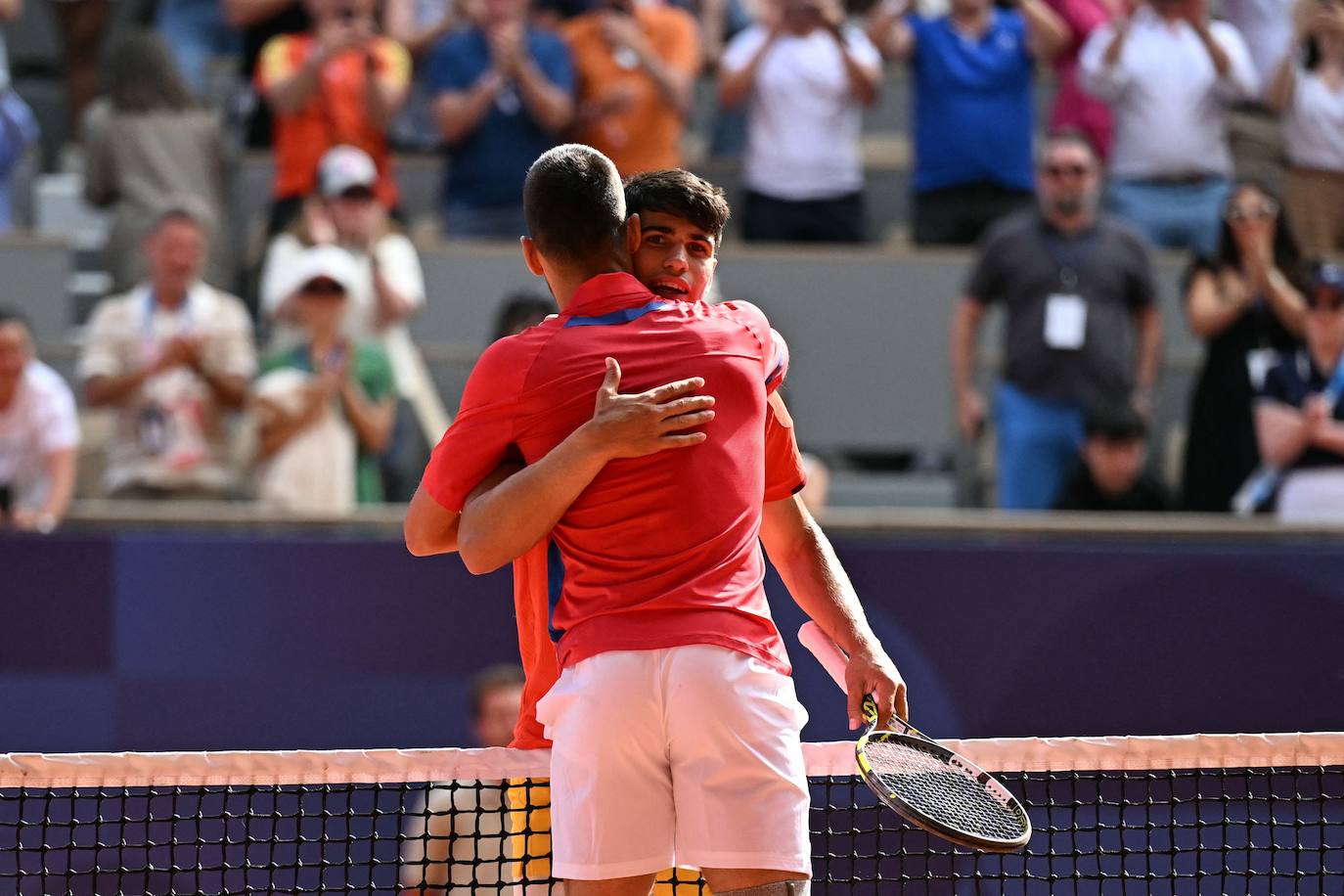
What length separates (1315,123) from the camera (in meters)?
9.90

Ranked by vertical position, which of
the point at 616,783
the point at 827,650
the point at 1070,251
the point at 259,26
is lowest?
the point at 616,783

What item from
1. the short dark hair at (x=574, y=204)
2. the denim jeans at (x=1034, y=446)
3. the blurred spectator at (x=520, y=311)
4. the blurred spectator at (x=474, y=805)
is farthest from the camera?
the denim jeans at (x=1034, y=446)

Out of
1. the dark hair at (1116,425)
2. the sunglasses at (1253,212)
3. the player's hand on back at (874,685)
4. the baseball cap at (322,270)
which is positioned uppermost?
the sunglasses at (1253,212)

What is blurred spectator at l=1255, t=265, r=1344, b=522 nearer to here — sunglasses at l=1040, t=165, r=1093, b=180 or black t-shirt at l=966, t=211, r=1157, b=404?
black t-shirt at l=966, t=211, r=1157, b=404

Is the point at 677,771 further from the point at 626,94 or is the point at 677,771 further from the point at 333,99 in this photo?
the point at 333,99

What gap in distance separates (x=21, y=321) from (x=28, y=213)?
3274 millimetres

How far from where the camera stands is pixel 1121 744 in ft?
14.2

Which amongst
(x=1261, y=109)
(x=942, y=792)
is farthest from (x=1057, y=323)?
(x=942, y=792)

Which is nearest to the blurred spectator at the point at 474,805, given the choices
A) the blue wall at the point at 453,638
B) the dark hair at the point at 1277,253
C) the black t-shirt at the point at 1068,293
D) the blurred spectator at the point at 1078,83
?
the blue wall at the point at 453,638

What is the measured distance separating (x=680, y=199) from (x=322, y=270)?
4781 mm

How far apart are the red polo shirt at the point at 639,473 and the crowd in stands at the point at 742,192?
4.41 m

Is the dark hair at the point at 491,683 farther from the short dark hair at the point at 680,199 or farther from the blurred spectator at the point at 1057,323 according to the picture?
the short dark hair at the point at 680,199

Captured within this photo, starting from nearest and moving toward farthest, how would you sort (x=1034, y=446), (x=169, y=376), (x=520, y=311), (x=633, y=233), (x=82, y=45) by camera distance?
(x=633, y=233), (x=520, y=311), (x=169, y=376), (x=1034, y=446), (x=82, y=45)

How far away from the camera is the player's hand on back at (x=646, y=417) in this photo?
325cm
